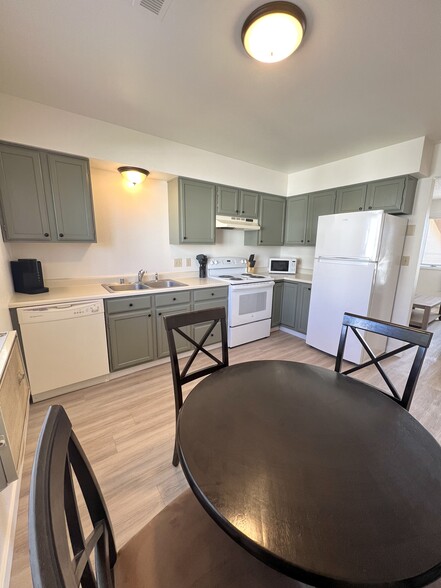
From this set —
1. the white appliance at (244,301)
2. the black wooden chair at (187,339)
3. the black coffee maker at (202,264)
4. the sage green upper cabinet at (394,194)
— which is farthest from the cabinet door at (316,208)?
the black wooden chair at (187,339)

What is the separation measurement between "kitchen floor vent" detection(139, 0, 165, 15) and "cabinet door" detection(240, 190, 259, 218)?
2.31 metres

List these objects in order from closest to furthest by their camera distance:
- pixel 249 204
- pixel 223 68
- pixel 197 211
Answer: pixel 223 68 < pixel 197 211 < pixel 249 204

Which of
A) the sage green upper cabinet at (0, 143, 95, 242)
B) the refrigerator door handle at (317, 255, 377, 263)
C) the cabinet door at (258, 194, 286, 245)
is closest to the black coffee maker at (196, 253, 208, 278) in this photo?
the cabinet door at (258, 194, 286, 245)

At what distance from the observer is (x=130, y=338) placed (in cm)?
256

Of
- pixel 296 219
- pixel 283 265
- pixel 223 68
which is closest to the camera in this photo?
pixel 223 68

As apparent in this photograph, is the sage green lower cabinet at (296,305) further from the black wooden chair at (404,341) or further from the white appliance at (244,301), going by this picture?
the black wooden chair at (404,341)

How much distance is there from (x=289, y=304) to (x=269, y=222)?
1.35 metres

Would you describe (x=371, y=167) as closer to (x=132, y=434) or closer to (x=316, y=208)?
(x=316, y=208)

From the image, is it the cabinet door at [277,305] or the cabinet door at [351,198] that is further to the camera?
the cabinet door at [277,305]

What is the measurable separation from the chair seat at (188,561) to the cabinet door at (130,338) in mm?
1842

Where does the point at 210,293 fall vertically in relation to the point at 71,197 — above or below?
below

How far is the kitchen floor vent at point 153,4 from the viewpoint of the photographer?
121 cm

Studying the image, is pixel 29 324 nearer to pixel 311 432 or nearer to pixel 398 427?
pixel 311 432

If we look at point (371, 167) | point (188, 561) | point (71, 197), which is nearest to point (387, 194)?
point (371, 167)
